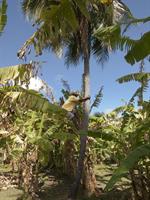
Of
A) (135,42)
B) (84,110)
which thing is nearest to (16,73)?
(135,42)

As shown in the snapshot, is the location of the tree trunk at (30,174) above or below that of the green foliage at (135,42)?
below

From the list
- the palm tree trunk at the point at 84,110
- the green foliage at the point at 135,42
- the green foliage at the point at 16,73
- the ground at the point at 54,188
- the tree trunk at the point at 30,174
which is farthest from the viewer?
the palm tree trunk at the point at 84,110

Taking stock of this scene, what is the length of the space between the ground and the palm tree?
89 cm

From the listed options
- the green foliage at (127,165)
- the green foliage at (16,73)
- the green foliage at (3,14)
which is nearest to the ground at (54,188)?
the green foliage at (127,165)

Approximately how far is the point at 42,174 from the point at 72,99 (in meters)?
4.22

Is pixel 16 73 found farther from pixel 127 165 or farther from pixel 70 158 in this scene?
pixel 70 158

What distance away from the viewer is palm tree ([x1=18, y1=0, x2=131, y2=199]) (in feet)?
31.3

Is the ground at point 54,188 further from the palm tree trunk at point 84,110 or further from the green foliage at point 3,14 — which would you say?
the green foliage at point 3,14

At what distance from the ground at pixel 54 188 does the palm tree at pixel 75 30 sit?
2.92 ft

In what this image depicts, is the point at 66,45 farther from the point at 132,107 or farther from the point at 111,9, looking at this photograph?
the point at 132,107

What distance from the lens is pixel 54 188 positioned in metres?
12.8

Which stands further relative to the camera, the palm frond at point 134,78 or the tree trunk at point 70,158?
the tree trunk at point 70,158

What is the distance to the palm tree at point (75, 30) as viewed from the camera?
9531 mm

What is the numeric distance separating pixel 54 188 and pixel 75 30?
16.0ft
